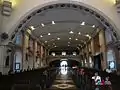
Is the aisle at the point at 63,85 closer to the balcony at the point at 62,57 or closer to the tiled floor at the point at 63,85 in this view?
the tiled floor at the point at 63,85

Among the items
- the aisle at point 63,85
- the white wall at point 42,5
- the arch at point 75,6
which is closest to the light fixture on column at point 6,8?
the white wall at point 42,5

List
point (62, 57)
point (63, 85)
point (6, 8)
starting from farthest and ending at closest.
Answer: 1. point (62, 57)
2. point (63, 85)
3. point (6, 8)

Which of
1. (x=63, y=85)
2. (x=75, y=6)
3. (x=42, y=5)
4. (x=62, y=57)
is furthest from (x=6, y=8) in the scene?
(x=62, y=57)

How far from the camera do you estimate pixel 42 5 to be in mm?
12727

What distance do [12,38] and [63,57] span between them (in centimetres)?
3378

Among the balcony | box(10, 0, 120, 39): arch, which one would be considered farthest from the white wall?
the balcony

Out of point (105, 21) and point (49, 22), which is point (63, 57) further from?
point (105, 21)

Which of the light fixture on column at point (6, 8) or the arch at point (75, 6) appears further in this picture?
the arch at point (75, 6)

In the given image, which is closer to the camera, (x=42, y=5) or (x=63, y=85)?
(x=42, y=5)

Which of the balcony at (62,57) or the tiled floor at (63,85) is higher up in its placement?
the balcony at (62,57)

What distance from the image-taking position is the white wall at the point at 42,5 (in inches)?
500

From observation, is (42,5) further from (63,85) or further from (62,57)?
(62,57)

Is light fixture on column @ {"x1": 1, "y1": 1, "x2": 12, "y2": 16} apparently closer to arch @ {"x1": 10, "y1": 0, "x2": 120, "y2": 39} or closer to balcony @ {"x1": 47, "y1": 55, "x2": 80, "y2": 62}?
arch @ {"x1": 10, "y1": 0, "x2": 120, "y2": 39}

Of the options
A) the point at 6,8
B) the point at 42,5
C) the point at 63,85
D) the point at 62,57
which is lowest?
the point at 63,85
